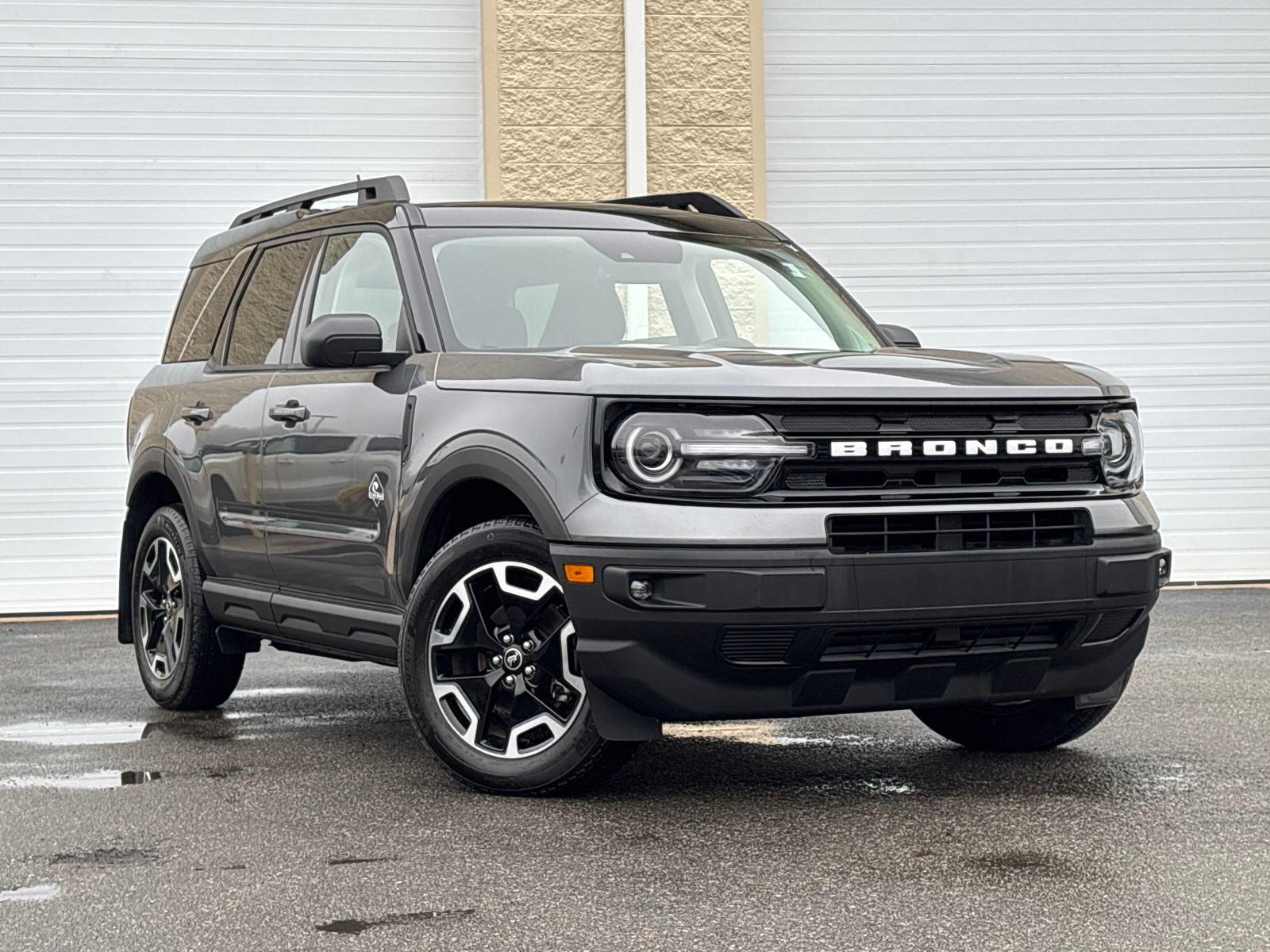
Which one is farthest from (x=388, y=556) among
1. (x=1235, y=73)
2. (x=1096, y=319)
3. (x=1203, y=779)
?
(x=1235, y=73)

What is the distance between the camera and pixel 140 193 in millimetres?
12289

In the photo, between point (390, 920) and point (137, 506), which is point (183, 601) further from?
point (390, 920)

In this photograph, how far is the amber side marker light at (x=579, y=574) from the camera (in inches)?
185

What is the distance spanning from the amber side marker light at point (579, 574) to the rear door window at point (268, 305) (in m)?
2.24

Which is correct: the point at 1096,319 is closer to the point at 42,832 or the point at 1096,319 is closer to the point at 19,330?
the point at 19,330

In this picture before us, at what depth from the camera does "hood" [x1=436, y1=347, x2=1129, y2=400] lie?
15.6 ft

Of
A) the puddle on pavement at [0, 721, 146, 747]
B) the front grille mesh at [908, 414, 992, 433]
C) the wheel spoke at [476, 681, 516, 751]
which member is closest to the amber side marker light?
the wheel spoke at [476, 681, 516, 751]

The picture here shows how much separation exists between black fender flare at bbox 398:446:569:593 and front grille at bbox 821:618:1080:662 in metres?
0.79

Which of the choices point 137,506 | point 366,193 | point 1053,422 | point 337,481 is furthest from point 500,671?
point 137,506

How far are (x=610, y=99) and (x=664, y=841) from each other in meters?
8.69

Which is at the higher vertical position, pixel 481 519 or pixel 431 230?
pixel 431 230

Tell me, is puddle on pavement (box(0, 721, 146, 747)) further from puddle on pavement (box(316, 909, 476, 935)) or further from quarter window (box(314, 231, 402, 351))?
puddle on pavement (box(316, 909, 476, 935))

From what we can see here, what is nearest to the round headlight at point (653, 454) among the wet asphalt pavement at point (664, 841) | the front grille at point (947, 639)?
the front grille at point (947, 639)

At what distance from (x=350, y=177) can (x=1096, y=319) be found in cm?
541
